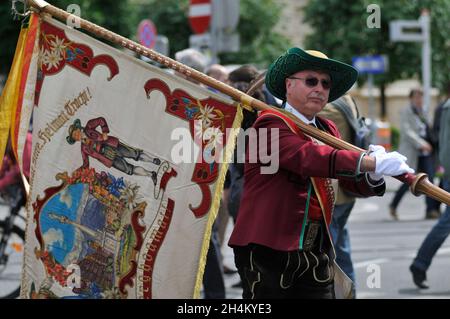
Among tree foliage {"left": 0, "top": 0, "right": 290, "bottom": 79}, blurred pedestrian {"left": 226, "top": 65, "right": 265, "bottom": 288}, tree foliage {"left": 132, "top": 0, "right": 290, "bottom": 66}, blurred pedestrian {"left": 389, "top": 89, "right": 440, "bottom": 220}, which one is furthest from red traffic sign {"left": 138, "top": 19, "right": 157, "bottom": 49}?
tree foliage {"left": 132, "top": 0, "right": 290, "bottom": 66}

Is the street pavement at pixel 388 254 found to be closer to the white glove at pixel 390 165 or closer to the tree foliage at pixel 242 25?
the white glove at pixel 390 165

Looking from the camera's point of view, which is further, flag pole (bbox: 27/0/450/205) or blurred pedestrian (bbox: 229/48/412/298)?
blurred pedestrian (bbox: 229/48/412/298)

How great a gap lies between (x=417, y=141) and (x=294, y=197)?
9.59 metres

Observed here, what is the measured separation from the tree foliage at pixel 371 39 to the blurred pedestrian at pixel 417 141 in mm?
19093

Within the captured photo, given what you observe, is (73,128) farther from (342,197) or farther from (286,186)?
(342,197)

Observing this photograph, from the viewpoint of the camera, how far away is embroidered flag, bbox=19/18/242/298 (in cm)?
452

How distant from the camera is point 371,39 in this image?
33781 millimetres

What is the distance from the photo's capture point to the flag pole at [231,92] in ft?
13.2

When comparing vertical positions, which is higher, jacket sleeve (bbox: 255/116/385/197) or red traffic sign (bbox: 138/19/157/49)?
red traffic sign (bbox: 138/19/157/49)

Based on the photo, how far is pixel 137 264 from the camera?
452 cm

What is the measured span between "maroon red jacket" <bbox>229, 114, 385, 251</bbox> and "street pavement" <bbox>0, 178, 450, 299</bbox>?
95.8 inches

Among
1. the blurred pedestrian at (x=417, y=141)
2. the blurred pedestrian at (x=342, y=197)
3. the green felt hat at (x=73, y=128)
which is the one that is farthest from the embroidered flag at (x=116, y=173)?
the blurred pedestrian at (x=417, y=141)

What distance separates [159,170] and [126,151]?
0.17 meters

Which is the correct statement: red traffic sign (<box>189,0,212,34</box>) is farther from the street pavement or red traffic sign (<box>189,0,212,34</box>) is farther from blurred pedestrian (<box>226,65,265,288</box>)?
blurred pedestrian (<box>226,65,265,288</box>)
